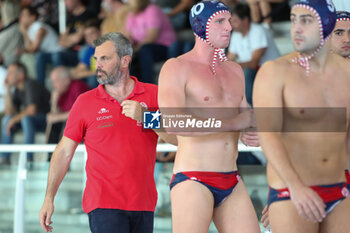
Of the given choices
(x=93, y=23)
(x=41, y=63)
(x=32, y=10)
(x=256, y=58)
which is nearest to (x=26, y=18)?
(x=32, y=10)

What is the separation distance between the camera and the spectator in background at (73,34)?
862cm

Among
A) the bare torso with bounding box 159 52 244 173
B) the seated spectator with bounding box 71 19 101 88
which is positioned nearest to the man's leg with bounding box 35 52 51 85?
the seated spectator with bounding box 71 19 101 88

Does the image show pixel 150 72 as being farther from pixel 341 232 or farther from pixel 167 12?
pixel 341 232

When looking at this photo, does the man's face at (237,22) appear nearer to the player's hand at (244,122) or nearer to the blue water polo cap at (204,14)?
the blue water polo cap at (204,14)

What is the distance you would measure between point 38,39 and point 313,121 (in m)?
6.86

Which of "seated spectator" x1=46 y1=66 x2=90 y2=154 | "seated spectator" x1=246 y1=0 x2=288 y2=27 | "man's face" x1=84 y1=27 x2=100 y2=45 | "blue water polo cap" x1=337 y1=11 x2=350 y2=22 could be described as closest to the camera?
"blue water polo cap" x1=337 y1=11 x2=350 y2=22

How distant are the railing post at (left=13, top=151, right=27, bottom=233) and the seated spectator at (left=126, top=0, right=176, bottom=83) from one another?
2.47 meters

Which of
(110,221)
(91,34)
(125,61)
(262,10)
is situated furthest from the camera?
(91,34)

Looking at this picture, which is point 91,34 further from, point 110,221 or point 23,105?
point 110,221

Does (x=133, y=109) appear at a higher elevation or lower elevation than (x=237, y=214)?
higher

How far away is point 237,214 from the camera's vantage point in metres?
3.43

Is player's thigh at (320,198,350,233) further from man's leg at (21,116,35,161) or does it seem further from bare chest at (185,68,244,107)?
man's leg at (21,116,35,161)

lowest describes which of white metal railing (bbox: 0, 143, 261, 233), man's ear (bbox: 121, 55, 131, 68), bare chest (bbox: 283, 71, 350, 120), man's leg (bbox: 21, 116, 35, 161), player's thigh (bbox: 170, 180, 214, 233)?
man's leg (bbox: 21, 116, 35, 161)

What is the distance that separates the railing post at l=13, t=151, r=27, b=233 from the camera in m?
5.44
